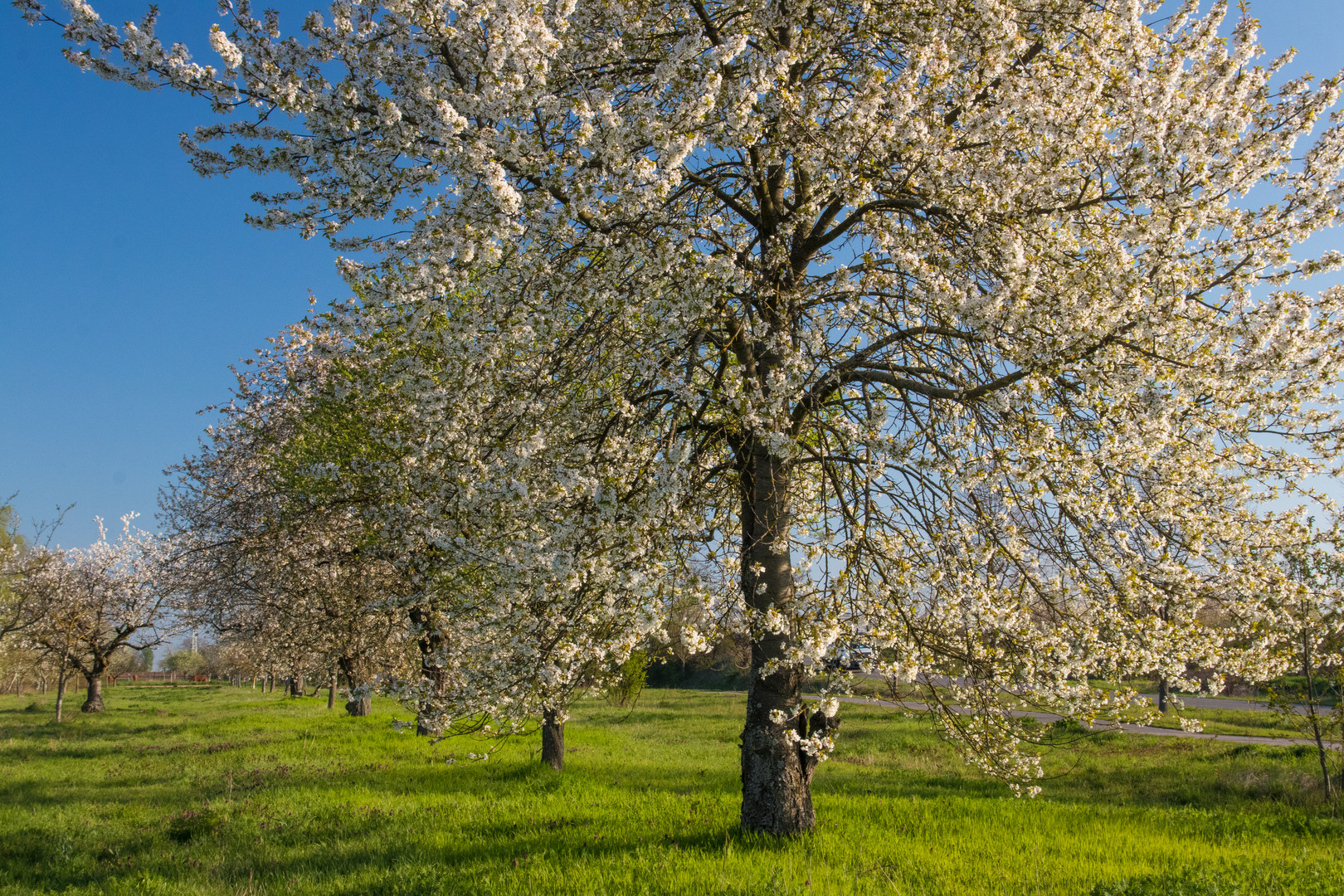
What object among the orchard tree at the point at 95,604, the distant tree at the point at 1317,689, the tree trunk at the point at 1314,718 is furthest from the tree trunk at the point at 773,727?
the orchard tree at the point at 95,604

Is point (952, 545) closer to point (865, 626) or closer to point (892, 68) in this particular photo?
point (865, 626)

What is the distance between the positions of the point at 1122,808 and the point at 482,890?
9.30m

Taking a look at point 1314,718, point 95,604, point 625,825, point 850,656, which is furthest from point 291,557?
point 95,604

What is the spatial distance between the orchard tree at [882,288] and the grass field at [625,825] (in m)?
1.21

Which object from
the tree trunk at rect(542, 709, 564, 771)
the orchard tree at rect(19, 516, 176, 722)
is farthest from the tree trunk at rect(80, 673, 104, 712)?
the tree trunk at rect(542, 709, 564, 771)

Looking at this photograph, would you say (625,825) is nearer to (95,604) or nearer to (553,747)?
(553,747)

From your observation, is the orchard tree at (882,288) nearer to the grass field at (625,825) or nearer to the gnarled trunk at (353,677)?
the grass field at (625,825)

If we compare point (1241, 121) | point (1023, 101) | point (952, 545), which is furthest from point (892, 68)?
point (952, 545)

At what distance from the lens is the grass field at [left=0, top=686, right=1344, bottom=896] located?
6375 millimetres

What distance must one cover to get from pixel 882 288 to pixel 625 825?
721 centimetres

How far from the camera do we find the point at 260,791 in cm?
1164

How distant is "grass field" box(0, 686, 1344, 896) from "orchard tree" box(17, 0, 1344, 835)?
1207 millimetres

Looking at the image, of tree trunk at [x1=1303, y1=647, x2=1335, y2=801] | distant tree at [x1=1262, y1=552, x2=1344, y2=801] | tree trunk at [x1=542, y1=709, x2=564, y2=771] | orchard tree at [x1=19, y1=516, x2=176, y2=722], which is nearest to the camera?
distant tree at [x1=1262, y1=552, x2=1344, y2=801]

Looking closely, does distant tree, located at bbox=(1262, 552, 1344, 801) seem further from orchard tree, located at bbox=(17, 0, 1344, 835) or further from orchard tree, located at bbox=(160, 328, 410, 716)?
orchard tree, located at bbox=(160, 328, 410, 716)
